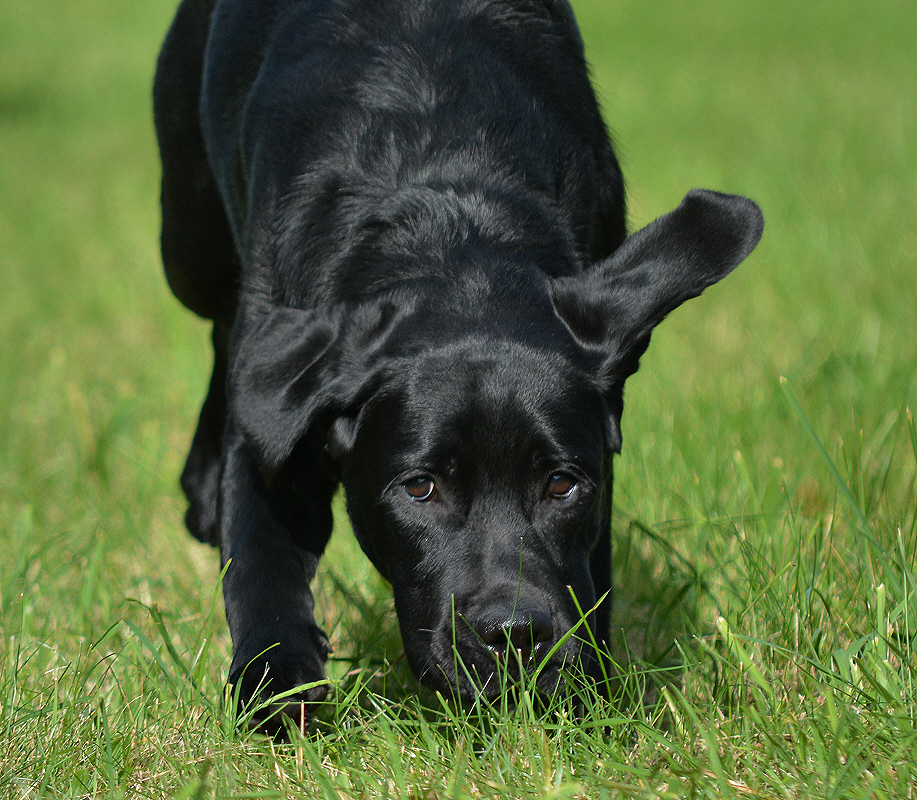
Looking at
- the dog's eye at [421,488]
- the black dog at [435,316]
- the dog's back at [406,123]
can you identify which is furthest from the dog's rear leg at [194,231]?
the dog's eye at [421,488]

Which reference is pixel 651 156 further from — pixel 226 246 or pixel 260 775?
pixel 260 775

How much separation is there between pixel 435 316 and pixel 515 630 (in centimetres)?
69

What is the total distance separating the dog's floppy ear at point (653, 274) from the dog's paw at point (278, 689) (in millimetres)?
887

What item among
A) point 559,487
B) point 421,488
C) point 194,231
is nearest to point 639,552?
point 559,487

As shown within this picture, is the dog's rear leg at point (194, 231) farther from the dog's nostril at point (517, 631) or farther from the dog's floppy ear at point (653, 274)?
the dog's nostril at point (517, 631)

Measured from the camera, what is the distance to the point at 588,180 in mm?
2893

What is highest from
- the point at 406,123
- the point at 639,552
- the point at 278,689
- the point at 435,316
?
the point at 406,123

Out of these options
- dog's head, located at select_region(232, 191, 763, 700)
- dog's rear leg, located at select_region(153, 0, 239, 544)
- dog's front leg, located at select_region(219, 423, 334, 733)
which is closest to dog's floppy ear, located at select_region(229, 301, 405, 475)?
dog's head, located at select_region(232, 191, 763, 700)

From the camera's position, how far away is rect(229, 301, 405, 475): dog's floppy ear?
7.78 ft

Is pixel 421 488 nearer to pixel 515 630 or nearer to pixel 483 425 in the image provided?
pixel 483 425

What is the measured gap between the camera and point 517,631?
208 centimetres

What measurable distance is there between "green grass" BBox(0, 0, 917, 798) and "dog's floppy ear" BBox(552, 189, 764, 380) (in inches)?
16.1

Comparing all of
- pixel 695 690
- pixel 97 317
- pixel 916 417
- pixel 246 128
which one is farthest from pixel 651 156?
pixel 695 690

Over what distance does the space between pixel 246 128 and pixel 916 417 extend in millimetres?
2220
